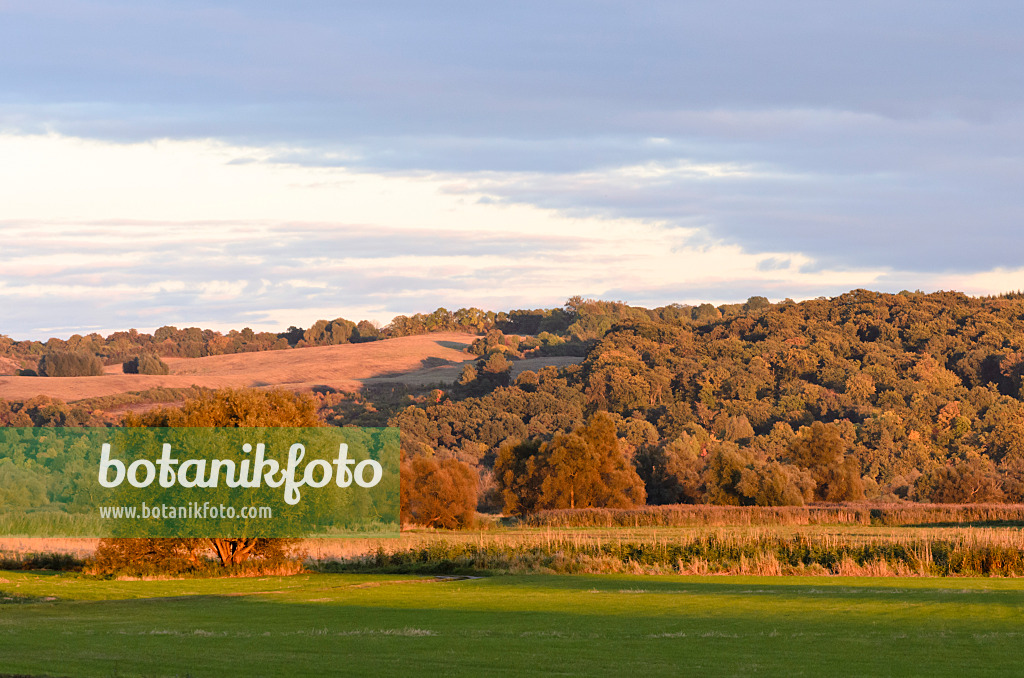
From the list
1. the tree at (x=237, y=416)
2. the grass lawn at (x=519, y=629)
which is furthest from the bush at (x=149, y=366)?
the grass lawn at (x=519, y=629)

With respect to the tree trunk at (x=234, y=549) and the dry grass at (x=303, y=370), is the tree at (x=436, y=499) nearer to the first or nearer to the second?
the tree trunk at (x=234, y=549)

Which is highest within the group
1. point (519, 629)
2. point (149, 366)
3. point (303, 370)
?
point (149, 366)

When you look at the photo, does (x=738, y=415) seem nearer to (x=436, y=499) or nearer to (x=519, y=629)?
(x=436, y=499)

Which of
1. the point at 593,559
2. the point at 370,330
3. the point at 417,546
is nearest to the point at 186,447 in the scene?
the point at 417,546

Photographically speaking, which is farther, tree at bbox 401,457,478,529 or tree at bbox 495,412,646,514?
tree at bbox 495,412,646,514

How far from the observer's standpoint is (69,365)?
12475 cm

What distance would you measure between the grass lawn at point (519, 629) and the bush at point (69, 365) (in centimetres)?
10181

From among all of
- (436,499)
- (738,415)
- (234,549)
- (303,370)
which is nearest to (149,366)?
(303,370)

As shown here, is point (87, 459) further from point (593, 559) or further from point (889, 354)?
point (889, 354)

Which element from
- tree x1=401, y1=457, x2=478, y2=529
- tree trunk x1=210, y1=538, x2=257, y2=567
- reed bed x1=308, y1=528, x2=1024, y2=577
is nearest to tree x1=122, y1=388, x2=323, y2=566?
tree trunk x1=210, y1=538, x2=257, y2=567

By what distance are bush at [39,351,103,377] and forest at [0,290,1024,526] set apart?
80 cm

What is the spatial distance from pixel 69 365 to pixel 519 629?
11640cm

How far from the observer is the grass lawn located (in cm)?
1397

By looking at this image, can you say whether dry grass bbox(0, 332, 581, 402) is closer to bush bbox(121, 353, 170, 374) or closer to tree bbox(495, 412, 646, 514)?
bush bbox(121, 353, 170, 374)
